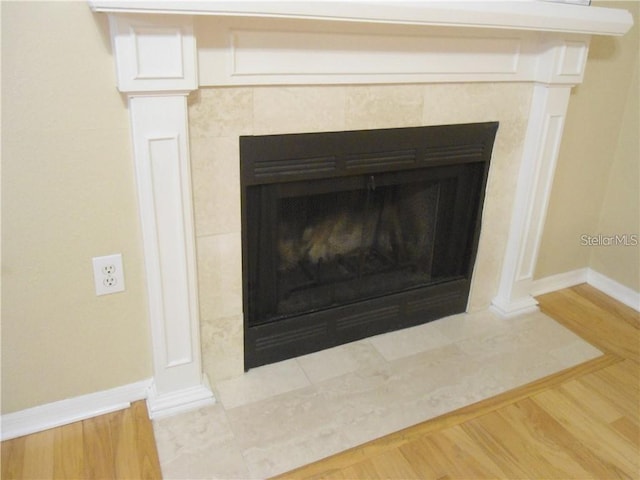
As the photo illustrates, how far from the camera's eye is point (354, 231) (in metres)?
1.93

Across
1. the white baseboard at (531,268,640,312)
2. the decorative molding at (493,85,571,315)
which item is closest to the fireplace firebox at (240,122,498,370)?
the decorative molding at (493,85,571,315)

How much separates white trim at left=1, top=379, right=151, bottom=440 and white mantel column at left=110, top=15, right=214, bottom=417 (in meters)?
0.08

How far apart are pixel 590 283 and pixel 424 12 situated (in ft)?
5.68

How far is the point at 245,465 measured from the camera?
4.81 feet

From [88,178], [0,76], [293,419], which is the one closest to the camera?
[0,76]

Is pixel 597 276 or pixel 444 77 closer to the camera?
pixel 444 77

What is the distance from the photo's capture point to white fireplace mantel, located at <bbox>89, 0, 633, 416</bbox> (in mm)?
1231

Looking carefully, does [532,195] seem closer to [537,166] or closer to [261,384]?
[537,166]

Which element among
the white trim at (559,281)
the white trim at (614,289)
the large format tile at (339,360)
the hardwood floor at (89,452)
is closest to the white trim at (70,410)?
the hardwood floor at (89,452)

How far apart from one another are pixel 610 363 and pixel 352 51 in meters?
1.50

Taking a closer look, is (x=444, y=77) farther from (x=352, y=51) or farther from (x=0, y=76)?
(x=0, y=76)

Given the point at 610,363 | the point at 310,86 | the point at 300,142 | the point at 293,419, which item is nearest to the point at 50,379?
the point at 293,419

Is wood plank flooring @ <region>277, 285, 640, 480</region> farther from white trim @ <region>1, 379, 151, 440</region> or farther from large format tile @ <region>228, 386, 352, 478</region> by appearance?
white trim @ <region>1, 379, 151, 440</region>

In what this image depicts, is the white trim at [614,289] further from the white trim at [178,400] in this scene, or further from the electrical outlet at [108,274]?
the electrical outlet at [108,274]
